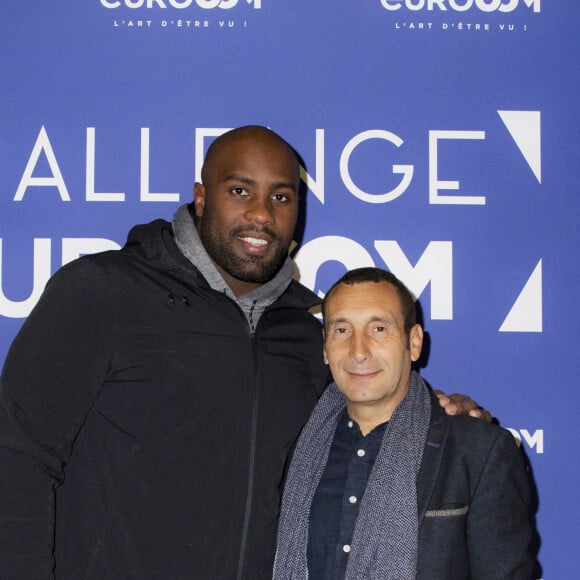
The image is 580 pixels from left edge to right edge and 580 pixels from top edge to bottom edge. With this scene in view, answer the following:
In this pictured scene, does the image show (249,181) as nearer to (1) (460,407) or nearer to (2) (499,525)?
(1) (460,407)

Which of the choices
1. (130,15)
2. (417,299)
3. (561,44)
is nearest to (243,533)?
(417,299)

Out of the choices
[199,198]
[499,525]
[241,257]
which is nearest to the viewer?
[499,525]

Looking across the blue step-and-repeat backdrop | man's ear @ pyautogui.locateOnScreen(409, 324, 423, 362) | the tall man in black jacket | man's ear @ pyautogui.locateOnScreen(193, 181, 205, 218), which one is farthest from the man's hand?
man's ear @ pyautogui.locateOnScreen(193, 181, 205, 218)

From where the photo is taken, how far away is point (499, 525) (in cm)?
157

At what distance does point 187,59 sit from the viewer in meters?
2.49

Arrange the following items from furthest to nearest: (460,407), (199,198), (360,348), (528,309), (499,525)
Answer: (528,309) → (199,198) → (460,407) → (360,348) → (499,525)

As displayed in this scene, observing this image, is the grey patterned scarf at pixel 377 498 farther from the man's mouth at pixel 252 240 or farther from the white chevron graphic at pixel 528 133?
the white chevron graphic at pixel 528 133

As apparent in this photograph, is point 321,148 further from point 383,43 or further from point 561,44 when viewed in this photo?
point 561,44

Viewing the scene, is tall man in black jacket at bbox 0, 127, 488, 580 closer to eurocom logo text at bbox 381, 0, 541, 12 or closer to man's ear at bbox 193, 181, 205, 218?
man's ear at bbox 193, 181, 205, 218

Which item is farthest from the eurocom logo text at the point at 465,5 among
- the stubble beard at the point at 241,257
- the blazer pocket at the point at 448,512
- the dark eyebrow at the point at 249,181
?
the blazer pocket at the point at 448,512

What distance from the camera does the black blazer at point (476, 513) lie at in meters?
1.57

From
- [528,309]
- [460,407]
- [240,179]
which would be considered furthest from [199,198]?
[528,309]

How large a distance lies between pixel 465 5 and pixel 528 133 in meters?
0.47

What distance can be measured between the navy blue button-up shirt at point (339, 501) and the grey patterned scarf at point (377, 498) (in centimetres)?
2
